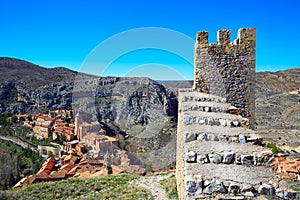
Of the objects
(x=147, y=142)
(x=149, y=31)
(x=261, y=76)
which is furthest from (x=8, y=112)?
(x=149, y=31)

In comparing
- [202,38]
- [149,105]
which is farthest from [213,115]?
[149,105]

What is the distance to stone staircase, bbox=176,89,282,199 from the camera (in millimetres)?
2816

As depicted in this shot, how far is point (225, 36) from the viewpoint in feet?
24.8

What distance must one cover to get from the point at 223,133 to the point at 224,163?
96cm

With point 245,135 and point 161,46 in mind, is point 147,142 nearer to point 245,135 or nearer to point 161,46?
point 161,46

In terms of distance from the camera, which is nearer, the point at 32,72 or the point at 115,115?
the point at 115,115

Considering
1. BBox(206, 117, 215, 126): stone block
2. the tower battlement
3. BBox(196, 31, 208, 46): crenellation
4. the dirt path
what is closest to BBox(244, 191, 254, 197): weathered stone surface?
BBox(206, 117, 215, 126): stone block

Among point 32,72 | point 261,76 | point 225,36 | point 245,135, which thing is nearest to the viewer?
point 245,135

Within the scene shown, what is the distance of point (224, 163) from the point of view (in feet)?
11.0

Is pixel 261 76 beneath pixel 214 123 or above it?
above

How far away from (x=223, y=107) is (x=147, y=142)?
21.9m

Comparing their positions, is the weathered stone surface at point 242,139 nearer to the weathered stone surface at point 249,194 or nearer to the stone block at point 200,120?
the stone block at point 200,120

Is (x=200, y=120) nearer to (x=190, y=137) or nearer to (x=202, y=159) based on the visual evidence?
(x=190, y=137)

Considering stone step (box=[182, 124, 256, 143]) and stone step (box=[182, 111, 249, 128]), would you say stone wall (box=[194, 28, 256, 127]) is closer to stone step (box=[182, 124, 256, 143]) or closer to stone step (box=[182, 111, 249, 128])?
stone step (box=[182, 111, 249, 128])
